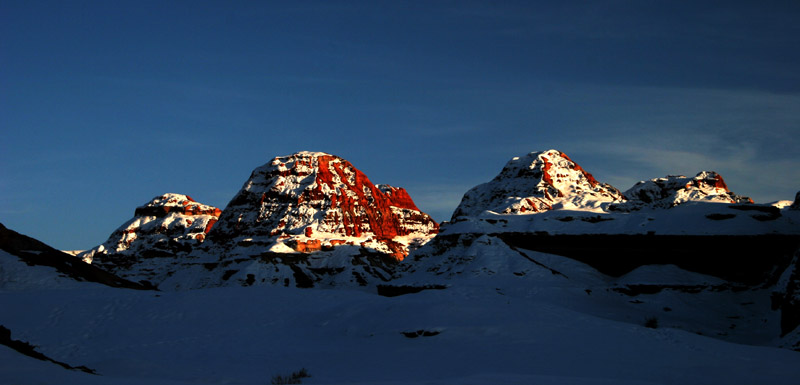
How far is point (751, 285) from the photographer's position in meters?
81.9

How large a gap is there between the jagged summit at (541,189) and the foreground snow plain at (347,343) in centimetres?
10720

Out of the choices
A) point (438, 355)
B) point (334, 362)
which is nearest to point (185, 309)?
point (334, 362)

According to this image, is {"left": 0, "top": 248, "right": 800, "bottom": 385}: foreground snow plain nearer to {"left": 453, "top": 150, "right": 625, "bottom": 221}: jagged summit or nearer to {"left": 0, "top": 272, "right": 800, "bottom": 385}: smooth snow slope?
{"left": 0, "top": 272, "right": 800, "bottom": 385}: smooth snow slope

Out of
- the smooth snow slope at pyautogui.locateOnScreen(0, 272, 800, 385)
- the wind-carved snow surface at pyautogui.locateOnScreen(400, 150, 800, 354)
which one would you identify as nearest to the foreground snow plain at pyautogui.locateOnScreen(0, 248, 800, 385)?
the smooth snow slope at pyautogui.locateOnScreen(0, 272, 800, 385)

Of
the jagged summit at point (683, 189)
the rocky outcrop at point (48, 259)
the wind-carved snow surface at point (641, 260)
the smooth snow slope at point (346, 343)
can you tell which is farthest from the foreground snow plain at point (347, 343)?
the jagged summit at point (683, 189)

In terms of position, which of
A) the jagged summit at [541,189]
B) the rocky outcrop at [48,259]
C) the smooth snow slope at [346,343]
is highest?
the jagged summit at [541,189]

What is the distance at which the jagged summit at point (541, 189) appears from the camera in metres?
148

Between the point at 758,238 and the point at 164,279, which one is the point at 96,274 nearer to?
the point at 758,238

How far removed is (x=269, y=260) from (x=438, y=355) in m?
156

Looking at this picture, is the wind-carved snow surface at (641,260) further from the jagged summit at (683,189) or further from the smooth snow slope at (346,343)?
the jagged summit at (683,189)

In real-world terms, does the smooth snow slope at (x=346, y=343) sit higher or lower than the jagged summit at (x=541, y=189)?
lower

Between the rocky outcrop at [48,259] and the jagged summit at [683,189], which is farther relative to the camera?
the jagged summit at [683,189]

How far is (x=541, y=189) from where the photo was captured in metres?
164

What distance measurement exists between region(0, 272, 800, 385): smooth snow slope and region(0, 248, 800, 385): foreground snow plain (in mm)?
65
